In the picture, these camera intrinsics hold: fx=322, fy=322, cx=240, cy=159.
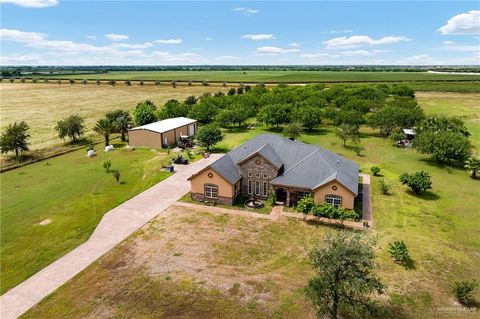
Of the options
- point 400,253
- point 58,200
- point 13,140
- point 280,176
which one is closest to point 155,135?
point 13,140

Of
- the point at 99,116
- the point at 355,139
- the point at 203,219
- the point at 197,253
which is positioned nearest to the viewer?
the point at 197,253

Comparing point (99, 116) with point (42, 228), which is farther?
point (99, 116)

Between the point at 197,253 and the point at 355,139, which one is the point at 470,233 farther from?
the point at 355,139

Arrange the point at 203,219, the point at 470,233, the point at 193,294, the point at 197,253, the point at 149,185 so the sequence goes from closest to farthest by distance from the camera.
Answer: the point at 193,294 → the point at 197,253 → the point at 470,233 → the point at 203,219 → the point at 149,185

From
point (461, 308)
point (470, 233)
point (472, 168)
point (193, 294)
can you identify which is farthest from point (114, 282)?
point (472, 168)

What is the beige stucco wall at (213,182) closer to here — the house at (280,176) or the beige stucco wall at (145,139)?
the house at (280,176)

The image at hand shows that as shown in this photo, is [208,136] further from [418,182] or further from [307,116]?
[418,182]

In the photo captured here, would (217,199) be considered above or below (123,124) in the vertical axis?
below
